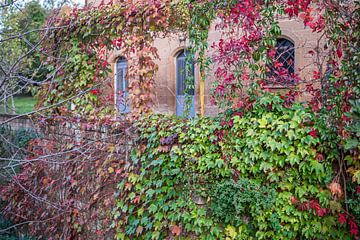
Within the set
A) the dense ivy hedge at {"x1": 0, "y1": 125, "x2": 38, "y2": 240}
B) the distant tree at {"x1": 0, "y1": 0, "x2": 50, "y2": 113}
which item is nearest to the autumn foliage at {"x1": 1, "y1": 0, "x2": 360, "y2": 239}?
the distant tree at {"x1": 0, "y1": 0, "x2": 50, "y2": 113}

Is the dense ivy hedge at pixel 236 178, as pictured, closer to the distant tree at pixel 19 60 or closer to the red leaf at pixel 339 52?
the red leaf at pixel 339 52

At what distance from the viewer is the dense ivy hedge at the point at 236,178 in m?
3.74

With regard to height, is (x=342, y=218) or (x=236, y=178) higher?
(x=236, y=178)

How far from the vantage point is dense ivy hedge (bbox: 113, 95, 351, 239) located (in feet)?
12.3

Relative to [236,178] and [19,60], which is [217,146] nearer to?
[236,178]

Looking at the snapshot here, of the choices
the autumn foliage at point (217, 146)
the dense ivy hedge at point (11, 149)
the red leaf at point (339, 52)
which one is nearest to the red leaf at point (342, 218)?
the autumn foliage at point (217, 146)

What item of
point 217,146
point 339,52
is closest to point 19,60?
point 217,146

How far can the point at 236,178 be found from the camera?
13.5 ft

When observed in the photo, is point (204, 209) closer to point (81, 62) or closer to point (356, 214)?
point (356, 214)

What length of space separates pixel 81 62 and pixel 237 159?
3.85m

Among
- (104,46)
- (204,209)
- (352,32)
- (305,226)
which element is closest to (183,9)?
(104,46)

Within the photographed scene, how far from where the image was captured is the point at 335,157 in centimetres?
367

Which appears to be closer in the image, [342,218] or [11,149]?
[342,218]

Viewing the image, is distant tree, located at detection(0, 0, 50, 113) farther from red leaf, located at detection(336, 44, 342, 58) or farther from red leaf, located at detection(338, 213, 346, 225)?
red leaf, located at detection(338, 213, 346, 225)
